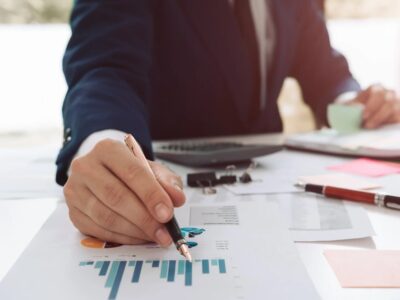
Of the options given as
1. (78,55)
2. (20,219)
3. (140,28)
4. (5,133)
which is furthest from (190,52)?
(5,133)

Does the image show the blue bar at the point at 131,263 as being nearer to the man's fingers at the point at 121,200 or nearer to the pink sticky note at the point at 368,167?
the man's fingers at the point at 121,200

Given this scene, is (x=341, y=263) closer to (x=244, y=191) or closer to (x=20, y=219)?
(x=244, y=191)

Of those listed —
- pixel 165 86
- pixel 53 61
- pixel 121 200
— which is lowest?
pixel 53 61

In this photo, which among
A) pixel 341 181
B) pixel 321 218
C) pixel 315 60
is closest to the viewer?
pixel 321 218

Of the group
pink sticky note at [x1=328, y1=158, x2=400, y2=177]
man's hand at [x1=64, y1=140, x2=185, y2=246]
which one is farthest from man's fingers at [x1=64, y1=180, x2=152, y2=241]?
pink sticky note at [x1=328, y1=158, x2=400, y2=177]

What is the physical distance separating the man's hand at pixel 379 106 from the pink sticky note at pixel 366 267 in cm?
65

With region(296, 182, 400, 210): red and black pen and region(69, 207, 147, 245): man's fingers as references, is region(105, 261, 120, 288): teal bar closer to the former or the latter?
region(69, 207, 147, 245): man's fingers

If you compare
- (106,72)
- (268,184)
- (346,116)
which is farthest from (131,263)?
(346,116)

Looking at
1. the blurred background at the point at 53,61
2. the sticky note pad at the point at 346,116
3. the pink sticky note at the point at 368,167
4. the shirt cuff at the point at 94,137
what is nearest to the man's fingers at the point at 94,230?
the shirt cuff at the point at 94,137

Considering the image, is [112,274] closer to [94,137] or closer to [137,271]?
[137,271]

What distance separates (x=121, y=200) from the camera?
1.59 feet

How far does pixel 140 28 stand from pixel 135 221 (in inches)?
21.1

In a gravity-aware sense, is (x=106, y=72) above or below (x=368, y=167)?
above

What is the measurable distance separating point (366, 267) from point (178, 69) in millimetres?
853
